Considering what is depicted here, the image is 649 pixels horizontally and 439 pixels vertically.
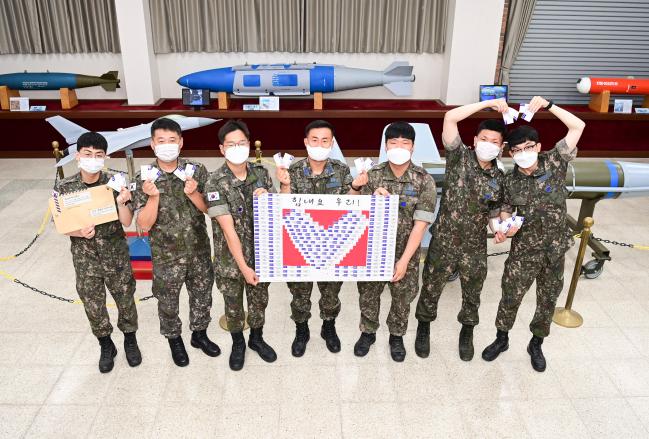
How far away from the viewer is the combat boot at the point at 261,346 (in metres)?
4.15

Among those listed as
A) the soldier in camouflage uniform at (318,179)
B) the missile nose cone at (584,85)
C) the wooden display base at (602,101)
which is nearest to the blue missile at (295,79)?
the missile nose cone at (584,85)

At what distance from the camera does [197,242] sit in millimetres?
3746

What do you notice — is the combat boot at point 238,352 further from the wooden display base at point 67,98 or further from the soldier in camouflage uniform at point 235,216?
the wooden display base at point 67,98

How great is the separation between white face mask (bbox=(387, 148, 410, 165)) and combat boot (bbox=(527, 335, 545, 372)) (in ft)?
6.16

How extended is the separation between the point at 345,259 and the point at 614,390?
7.49 feet

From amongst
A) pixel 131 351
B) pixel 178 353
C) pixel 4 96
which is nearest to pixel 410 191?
pixel 178 353

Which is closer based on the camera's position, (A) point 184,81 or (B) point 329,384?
(B) point 329,384

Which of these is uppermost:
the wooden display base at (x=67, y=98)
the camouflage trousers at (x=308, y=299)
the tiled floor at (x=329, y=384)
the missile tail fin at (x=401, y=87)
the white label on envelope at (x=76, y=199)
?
the missile tail fin at (x=401, y=87)

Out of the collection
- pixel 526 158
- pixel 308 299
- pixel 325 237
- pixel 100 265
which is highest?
pixel 526 158

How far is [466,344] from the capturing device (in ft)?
13.9

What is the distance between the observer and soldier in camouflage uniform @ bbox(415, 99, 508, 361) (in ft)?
11.6

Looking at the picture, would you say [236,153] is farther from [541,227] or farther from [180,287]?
[541,227]

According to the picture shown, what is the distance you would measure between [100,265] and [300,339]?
64.4 inches

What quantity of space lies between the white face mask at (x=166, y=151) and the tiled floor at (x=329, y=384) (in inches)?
66.2
